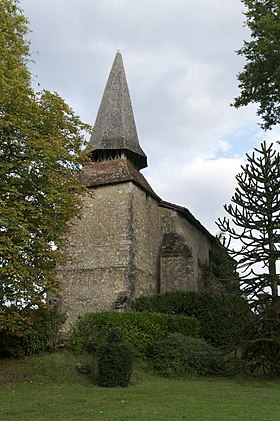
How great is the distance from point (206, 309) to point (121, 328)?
4.63 metres

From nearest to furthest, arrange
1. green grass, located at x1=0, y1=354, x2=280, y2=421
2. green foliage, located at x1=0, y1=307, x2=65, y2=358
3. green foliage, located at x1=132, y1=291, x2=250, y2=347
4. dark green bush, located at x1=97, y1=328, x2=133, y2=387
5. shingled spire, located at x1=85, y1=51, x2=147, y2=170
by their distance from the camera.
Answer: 1. green grass, located at x1=0, y1=354, x2=280, y2=421
2. dark green bush, located at x1=97, y1=328, x2=133, y2=387
3. green foliage, located at x1=0, y1=307, x2=65, y2=358
4. green foliage, located at x1=132, y1=291, x2=250, y2=347
5. shingled spire, located at x1=85, y1=51, x2=147, y2=170

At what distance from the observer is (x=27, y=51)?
1608 cm

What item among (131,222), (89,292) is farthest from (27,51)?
(89,292)

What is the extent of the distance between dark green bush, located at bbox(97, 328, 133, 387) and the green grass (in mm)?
326

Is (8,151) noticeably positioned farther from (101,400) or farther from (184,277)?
(184,277)

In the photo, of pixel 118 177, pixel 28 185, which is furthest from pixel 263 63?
pixel 118 177

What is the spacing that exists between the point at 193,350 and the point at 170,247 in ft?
34.0

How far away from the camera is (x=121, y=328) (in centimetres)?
1670

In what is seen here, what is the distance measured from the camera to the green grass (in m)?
9.09

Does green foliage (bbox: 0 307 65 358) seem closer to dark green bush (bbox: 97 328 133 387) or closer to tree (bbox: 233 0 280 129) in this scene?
dark green bush (bbox: 97 328 133 387)

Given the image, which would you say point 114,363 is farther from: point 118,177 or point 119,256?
point 118,177

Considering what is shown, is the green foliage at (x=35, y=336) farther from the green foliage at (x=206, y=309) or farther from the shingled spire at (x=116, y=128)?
the shingled spire at (x=116, y=128)

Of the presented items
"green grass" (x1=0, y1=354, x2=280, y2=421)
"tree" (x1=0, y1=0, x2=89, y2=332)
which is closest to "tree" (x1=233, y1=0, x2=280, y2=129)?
"tree" (x1=0, y1=0, x2=89, y2=332)

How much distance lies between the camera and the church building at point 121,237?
2328 centimetres
